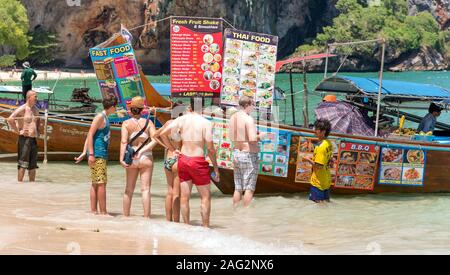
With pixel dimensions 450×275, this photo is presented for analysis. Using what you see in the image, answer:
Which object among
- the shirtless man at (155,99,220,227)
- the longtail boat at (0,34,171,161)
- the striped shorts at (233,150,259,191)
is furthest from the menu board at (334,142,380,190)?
the longtail boat at (0,34,171,161)

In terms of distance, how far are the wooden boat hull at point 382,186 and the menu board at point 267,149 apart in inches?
6.0

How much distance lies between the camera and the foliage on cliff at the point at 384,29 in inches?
4496

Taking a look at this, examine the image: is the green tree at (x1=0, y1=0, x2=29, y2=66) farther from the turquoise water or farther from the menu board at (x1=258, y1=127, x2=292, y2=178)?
the menu board at (x1=258, y1=127, x2=292, y2=178)

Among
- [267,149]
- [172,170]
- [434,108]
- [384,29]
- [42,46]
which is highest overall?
[384,29]

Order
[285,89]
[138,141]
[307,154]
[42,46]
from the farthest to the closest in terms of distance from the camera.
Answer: [42,46]
[285,89]
[307,154]
[138,141]

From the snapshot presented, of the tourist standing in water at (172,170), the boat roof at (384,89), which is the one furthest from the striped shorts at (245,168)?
the boat roof at (384,89)

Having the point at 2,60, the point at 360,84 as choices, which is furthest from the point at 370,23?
the point at 360,84

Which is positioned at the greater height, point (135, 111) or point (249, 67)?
point (249, 67)

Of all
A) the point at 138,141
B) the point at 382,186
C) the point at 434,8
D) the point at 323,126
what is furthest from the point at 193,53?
the point at 434,8

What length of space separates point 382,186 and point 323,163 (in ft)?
7.10

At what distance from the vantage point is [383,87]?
14312 millimetres

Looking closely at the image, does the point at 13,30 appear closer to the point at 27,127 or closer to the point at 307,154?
the point at 27,127

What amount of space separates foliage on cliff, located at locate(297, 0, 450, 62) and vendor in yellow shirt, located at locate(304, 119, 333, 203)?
101 metres
